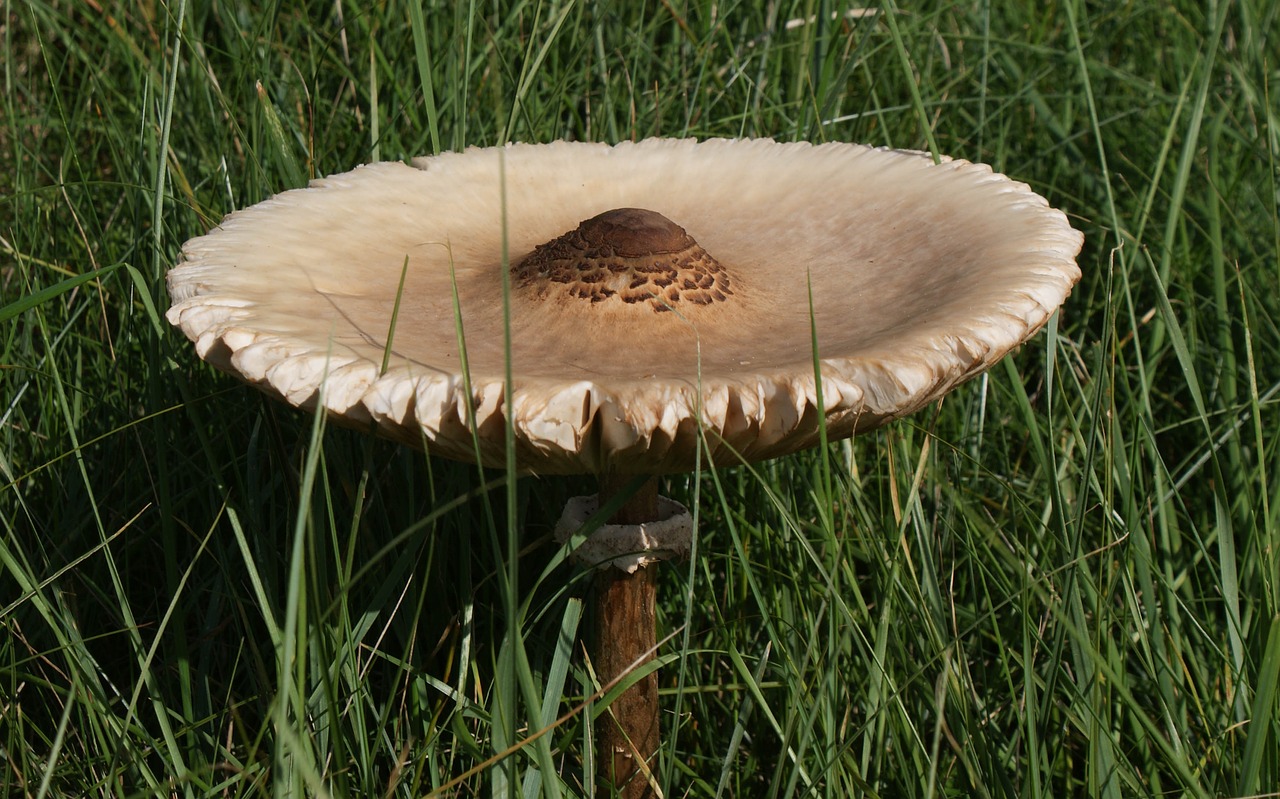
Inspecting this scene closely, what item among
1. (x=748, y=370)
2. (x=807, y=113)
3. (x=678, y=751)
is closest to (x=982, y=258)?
(x=748, y=370)

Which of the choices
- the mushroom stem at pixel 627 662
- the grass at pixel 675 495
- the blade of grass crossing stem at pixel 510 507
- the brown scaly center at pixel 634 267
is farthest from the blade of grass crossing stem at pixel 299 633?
the mushroom stem at pixel 627 662

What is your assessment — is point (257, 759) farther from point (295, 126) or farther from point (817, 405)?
point (295, 126)

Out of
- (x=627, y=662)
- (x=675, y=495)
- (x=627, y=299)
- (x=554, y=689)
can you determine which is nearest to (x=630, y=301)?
(x=627, y=299)

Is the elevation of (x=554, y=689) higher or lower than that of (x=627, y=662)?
Answer: higher

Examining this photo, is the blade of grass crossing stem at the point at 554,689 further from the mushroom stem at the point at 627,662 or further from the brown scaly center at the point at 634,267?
the brown scaly center at the point at 634,267

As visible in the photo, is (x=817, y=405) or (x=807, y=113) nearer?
(x=817, y=405)

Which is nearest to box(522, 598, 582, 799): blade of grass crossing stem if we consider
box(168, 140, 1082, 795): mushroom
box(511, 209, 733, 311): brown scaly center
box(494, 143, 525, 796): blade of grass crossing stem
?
box(168, 140, 1082, 795): mushroom

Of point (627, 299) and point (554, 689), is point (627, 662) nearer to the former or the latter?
point (554, 689)
